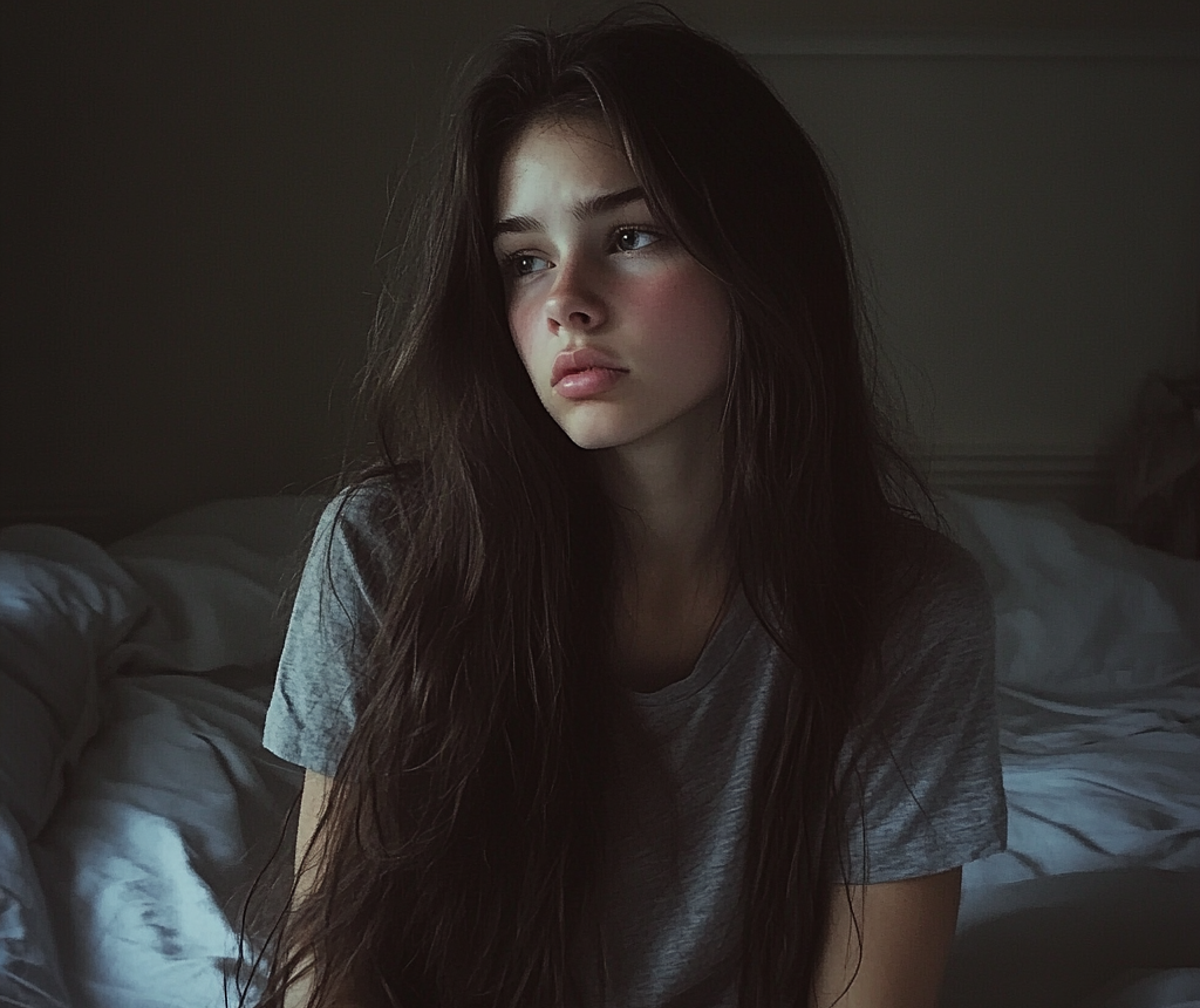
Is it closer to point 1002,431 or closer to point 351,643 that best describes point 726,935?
point 351,643

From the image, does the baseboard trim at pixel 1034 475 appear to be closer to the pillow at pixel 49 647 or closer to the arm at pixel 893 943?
the pillow at pixel 49 647

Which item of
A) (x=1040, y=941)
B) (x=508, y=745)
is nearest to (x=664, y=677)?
(x=508, y=745)

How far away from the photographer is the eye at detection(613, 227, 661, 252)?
744 mm

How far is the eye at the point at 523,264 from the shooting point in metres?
0.79

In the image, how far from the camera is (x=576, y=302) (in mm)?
732

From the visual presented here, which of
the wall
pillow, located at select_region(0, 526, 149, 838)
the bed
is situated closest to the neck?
the bed

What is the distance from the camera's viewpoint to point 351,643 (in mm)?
815

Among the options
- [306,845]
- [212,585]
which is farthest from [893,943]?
[212,585]

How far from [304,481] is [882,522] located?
1.60 metres

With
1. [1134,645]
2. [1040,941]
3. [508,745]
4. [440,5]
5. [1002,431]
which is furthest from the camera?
[1002,431]

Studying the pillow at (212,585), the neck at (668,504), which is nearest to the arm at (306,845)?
the neck at (668,504)

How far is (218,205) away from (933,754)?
1778mm

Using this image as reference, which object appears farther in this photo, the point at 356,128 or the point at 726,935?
the point at 356,128

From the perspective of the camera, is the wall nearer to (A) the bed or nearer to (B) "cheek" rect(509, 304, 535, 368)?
(A) the bed
